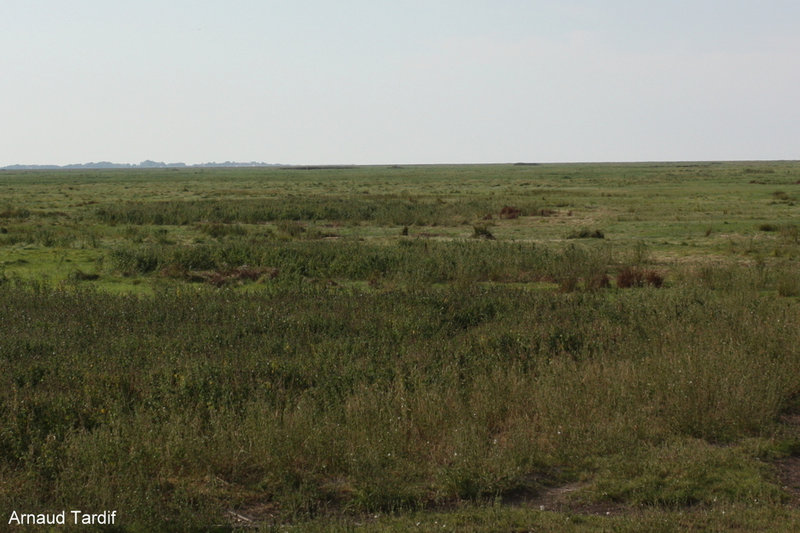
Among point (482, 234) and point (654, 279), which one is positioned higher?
point (482, 234)

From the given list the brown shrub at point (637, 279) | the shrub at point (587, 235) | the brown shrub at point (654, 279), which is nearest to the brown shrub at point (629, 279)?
the brown shrub at point (637, 279)

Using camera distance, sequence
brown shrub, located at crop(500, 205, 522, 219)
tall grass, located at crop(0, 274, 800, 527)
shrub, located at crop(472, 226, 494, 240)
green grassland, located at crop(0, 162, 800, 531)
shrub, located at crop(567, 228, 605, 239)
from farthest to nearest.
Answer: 1. brown shrub, located at crop(500, 205, 522, 219)
2. shrub, located at crop(472, 226, 494, 240)
3. shrub, located at crop(567, 228, 605, 239)
4. tall grass, located at crop(0, 274, 800, 527)
5. green grassland, located at crop(0, 162, 800, 531)

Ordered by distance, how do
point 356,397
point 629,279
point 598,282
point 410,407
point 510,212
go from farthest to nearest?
1. point 510,212
2. point 629,279
3. point 598,282
4. point 356,397
5. point 410,407

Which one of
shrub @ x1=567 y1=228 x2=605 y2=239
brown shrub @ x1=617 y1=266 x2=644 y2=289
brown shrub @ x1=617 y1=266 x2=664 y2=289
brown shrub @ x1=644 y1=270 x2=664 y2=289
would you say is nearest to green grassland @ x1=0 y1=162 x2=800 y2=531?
brown shrub @ x1=644 y1=270 x2=664 y2=289

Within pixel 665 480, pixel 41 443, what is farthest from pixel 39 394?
pixel 665 480

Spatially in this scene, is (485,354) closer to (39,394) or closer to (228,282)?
(39,394)

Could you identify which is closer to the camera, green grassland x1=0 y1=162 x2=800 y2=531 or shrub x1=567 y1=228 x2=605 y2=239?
green grassland x1=0 y1=162 x2=800 y2=531

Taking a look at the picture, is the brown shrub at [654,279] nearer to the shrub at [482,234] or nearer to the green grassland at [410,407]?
the green grassland at [410,407]

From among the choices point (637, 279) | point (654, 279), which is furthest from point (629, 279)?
point (654, 279)

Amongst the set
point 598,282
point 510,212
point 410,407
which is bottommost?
point 410,407

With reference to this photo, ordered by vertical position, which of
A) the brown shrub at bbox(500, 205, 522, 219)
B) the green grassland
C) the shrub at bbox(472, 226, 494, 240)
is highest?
the brown shrub at bbox(500, 205, 522, 219)

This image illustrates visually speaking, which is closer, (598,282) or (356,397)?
(356,397)

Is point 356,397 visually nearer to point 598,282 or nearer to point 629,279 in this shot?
point 598,282

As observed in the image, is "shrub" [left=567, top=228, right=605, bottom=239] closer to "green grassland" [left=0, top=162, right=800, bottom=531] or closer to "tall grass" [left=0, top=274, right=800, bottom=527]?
"green grassland" [left=0, top=162, right=800, bottom=531]
